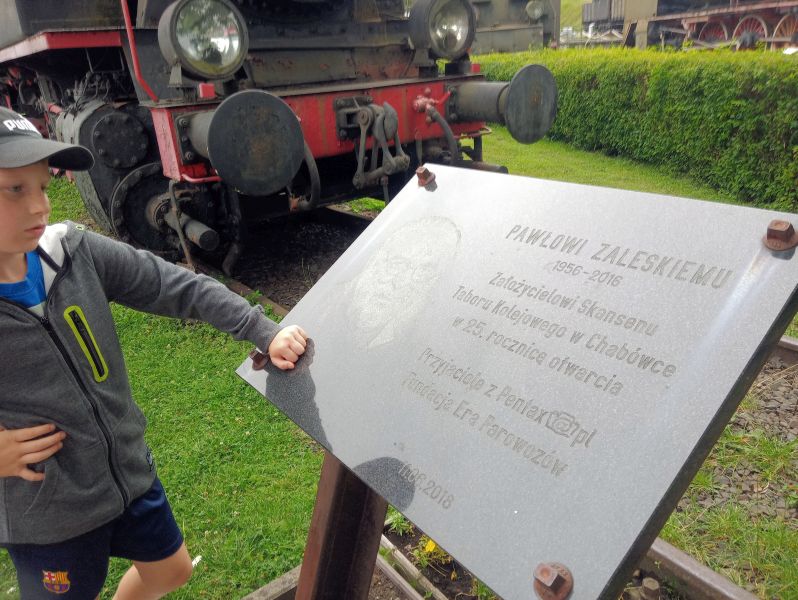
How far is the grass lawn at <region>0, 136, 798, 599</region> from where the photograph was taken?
6.95 ft

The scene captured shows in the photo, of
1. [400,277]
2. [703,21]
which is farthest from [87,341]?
[703,21]

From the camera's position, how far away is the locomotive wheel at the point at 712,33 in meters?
16.6

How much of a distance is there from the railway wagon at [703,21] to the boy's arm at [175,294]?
1468 centimetres

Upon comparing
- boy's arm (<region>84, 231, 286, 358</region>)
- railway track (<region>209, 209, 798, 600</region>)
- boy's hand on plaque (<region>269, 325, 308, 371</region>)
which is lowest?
railway track (<region>209, 209, 798, 600</region>)

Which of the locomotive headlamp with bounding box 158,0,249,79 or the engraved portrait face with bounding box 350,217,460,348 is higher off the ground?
the locomotive headlamp with bounding box 158,0,249,79

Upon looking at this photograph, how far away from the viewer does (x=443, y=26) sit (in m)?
4.67

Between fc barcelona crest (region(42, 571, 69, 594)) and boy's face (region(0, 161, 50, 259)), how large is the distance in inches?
29.3

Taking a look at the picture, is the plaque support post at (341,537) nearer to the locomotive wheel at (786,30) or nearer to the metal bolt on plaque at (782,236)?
the metal bolt on plaque at (782,236)

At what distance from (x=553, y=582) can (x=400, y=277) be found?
0.85 m

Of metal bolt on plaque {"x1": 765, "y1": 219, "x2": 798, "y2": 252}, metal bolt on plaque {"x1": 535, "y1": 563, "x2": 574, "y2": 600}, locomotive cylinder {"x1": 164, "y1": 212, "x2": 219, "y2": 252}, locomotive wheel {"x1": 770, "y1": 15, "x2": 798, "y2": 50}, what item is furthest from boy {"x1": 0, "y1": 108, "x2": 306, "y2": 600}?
locomotive wheel {"x1": 770, "y1": 15, "x2": 798, "y2": 50}

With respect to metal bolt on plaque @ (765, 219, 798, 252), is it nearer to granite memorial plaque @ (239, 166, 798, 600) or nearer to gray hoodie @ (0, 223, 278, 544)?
granite memorial plaque @ (239, 166, 798, 600)

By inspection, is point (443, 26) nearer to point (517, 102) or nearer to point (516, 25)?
point (517, 102)

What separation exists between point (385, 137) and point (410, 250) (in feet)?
8.24

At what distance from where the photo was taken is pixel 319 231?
5465mm
